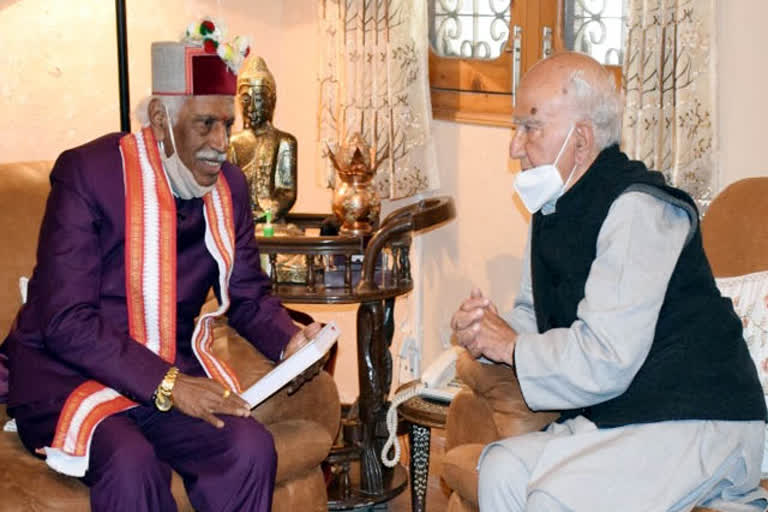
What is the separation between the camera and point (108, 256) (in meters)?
2.64

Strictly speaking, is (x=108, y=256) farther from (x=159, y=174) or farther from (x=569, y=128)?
(x=569, y=128)

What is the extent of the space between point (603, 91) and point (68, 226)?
3.74ft

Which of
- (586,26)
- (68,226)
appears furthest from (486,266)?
(68,226)

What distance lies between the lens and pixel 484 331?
2.52m

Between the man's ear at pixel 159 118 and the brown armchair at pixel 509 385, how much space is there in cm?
84

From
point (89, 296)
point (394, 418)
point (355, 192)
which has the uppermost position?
point (355, 192)

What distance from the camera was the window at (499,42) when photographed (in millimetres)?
3641

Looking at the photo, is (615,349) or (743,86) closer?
(615,349)

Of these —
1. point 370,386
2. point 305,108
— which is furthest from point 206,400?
point 305,108

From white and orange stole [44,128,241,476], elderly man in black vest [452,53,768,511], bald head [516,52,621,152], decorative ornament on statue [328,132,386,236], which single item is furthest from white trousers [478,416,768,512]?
decorative ornament on statue [328,132,386,236]

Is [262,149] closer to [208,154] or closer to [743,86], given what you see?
[208,154]

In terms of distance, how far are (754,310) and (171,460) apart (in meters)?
1.34

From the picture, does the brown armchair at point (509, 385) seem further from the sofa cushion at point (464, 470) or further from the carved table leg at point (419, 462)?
the carved table leg at point (419, 462)

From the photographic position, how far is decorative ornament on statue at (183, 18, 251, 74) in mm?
2717
